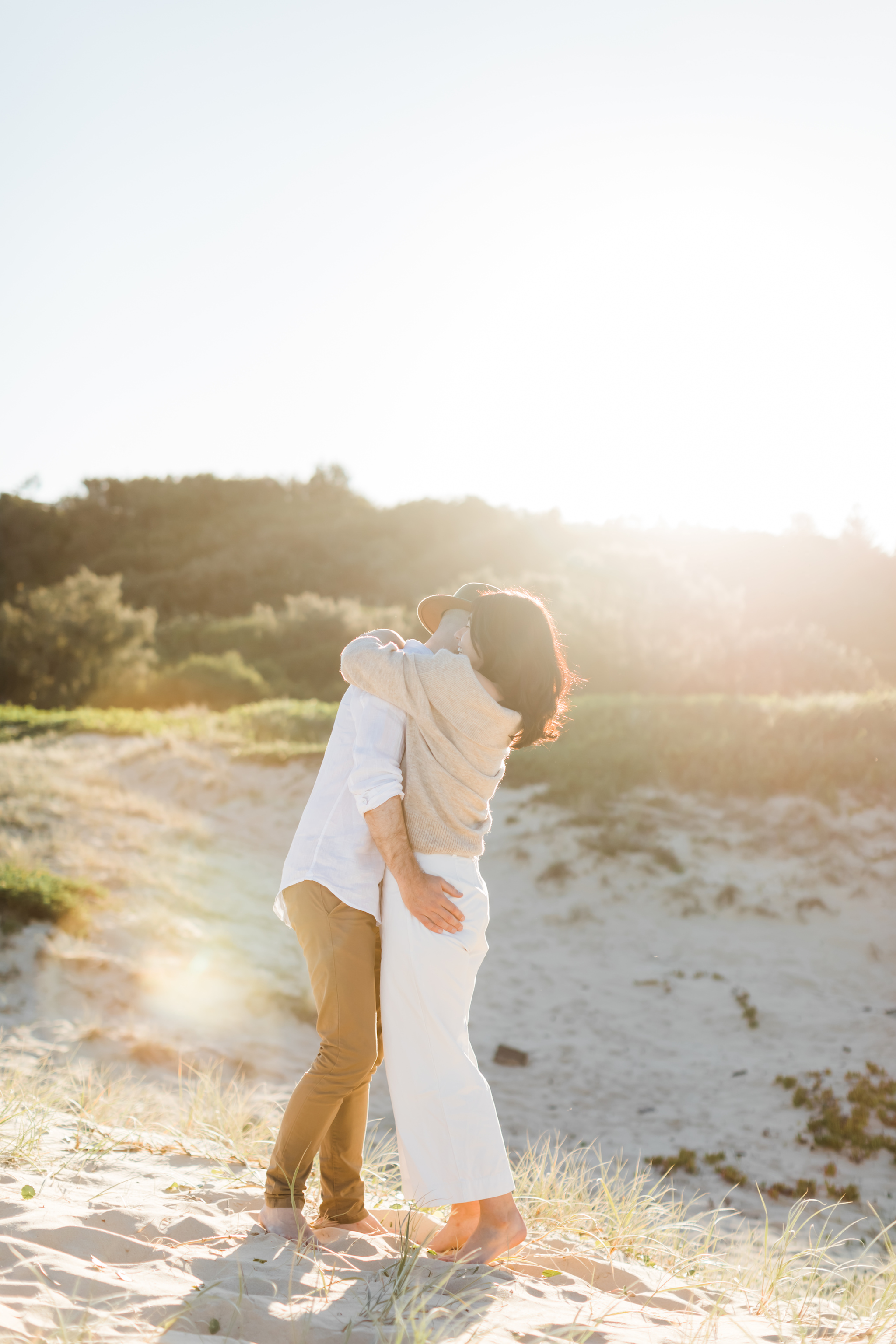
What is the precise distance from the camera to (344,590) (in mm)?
44562

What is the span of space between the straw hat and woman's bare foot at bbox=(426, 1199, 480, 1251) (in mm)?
1632

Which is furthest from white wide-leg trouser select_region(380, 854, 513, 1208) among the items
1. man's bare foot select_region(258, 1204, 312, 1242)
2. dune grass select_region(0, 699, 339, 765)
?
dune grass select_region(0, 699, 339, 765)

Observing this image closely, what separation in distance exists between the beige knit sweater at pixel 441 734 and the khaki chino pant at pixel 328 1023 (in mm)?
306

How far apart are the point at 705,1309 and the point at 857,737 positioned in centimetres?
962

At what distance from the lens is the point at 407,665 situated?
7.90ft

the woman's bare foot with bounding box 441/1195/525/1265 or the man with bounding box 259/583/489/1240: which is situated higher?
the man with bounding box 259/583/489/1240

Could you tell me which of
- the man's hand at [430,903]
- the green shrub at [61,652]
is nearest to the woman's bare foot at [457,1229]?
the man's hand at [430,903]

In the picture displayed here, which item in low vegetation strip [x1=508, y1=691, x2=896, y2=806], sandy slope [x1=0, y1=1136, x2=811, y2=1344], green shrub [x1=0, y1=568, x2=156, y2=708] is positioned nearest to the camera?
sandy slope [x1=0, y1=1136, x2=811, y2=1344]

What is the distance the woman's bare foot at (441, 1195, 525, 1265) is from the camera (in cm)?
242

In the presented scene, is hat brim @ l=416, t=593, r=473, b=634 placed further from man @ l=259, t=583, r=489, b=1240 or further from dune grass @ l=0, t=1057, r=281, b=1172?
dune grass @ l=0, t=1057, r=281, b=1172

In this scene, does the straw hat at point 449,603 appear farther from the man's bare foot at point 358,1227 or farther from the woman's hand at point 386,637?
the man's bare foot at point 358,1227

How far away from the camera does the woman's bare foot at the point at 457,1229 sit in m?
2.49

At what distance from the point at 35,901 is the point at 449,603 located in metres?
5.54

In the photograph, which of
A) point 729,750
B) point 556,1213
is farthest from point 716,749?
point 556,1213
